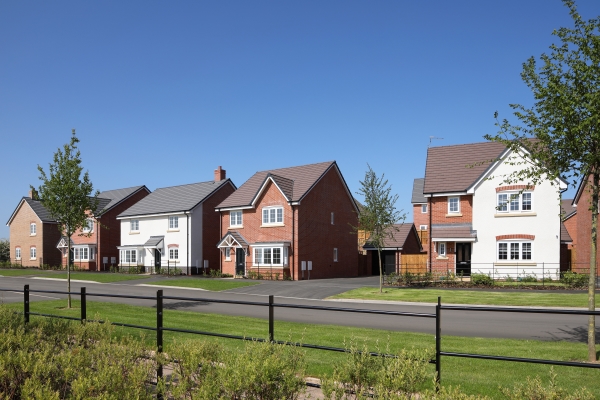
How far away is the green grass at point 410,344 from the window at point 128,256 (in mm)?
34870

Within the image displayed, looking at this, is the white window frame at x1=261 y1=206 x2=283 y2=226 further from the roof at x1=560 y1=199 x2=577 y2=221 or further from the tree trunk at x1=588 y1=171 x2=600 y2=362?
the tree trunk at x1=588 y1=171 x2=600 y2=362

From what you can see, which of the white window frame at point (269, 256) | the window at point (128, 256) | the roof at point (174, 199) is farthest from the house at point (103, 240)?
the white window frame at point (269, 256)

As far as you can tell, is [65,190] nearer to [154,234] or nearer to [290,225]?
[290,225]

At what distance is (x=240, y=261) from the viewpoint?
44.8 metres

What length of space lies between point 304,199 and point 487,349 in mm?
31343

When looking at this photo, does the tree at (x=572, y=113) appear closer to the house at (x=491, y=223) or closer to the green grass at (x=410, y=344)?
the green grass at (x=410, y=344)

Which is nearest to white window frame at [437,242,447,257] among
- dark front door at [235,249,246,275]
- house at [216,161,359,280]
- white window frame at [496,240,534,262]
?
white window frame at [496,240,534,262]

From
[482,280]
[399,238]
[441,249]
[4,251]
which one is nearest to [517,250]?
[441,249]

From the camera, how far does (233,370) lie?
550 centimetres

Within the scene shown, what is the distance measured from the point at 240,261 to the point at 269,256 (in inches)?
146

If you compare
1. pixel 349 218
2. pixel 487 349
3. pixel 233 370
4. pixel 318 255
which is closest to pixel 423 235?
pixel 349 218

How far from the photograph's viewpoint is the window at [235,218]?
4622cm

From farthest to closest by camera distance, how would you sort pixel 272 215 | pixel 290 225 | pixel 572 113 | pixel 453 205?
pixel 272 215 → pixel 290 225 → pixel 453 205 → pixel 572 113

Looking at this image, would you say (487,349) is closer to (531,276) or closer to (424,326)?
(424,326)
